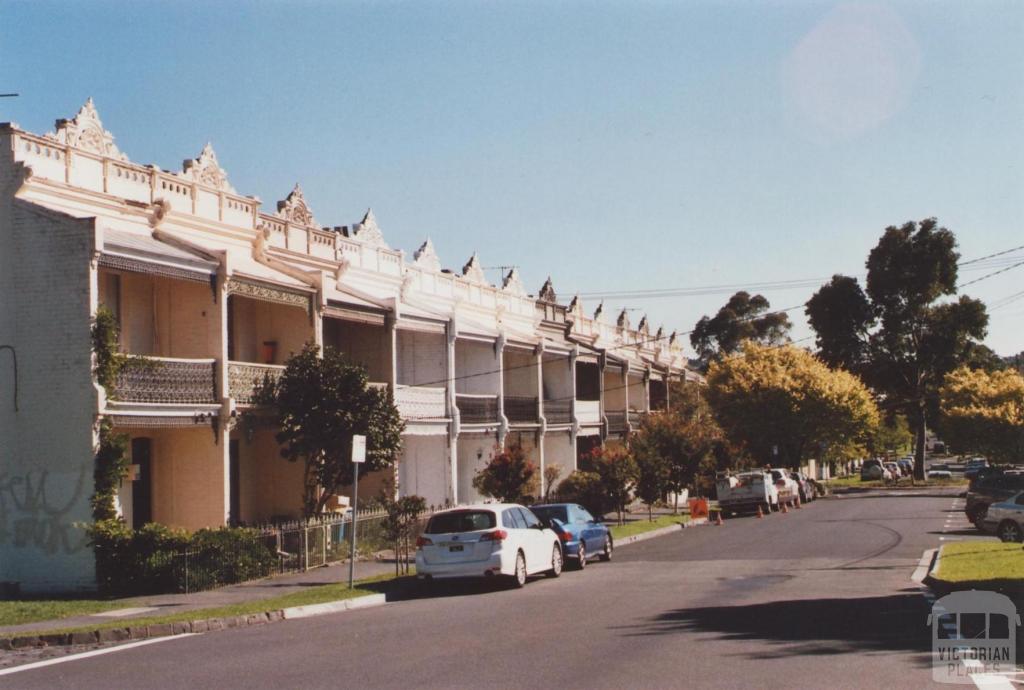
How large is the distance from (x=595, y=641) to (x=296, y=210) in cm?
1988

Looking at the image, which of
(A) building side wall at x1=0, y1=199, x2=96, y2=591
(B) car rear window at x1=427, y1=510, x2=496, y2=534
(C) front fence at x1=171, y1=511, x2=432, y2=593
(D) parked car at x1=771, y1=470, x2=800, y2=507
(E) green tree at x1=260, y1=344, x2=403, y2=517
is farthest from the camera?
(D) parked car at x1=771, y1=470, x2=800, y2=507

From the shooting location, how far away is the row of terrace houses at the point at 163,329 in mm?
22125

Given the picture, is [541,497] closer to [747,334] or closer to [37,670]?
[37,670]

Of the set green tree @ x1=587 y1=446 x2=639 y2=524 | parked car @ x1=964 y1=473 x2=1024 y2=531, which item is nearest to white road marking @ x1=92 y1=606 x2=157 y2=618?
green tree @ x1=587 y1=446 x2=639 y2=524

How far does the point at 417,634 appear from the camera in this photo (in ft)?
48.9

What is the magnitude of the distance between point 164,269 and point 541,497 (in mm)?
20900

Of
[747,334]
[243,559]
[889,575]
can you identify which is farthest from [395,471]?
[747,334]

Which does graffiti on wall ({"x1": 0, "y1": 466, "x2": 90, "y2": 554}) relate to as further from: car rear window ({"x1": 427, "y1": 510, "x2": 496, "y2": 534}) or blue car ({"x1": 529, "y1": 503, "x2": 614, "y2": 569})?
blue car ({"x1": 529, "y1": 503, "x2": 614, "y2": 569})

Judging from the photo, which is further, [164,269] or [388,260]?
[388,260]

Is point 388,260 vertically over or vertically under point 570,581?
over

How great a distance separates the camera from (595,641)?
44.9 ft

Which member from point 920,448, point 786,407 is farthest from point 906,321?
point 786,407

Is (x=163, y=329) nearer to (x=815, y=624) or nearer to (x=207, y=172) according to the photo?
(x=207, y=172)

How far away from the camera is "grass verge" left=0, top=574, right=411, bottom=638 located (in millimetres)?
16547
